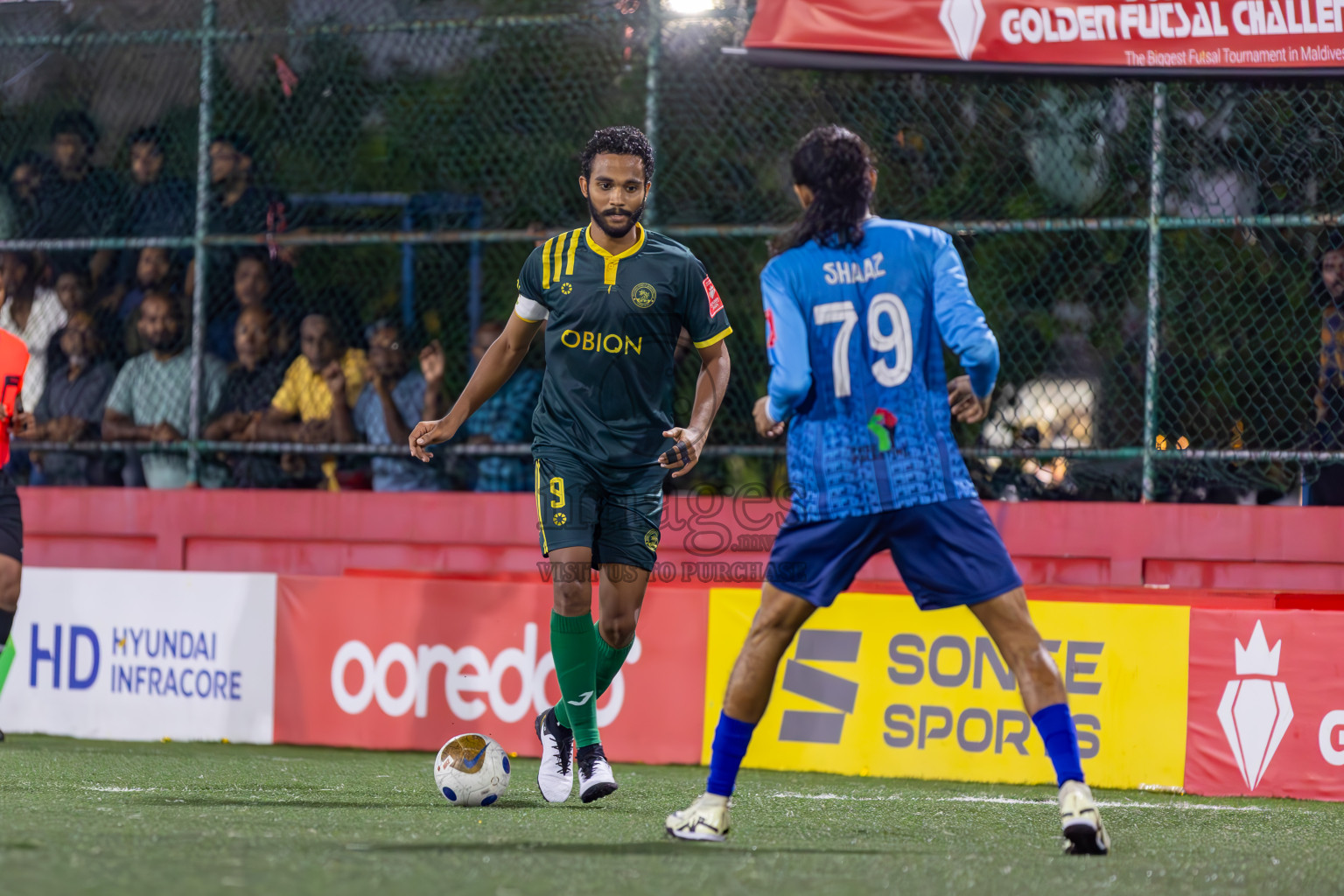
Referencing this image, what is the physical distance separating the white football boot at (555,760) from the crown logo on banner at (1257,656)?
121 inches

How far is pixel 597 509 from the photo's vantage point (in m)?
5.95

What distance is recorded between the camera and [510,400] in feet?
31.8

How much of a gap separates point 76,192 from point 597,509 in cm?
655

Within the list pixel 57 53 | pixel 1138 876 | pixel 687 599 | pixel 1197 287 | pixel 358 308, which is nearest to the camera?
pixel 1138 876

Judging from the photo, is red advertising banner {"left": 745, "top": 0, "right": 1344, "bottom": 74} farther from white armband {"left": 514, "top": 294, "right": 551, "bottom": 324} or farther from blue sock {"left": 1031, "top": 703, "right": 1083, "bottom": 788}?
blue sock {"left": 1031, "top": 703, "right": 1083, "bottom": 788}

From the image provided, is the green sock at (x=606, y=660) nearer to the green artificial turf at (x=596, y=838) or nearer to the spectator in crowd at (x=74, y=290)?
the green artificial turf at (x=596, y=838)

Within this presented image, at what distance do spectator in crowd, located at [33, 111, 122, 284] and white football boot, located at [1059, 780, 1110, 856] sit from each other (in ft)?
27.0

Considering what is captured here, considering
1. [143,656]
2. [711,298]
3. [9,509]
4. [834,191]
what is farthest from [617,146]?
[143,656]

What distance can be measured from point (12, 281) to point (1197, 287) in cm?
740

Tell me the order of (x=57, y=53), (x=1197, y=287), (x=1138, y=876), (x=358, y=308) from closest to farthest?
(x=1138, y=876), (x=1197, y=287), (x=358, y=308), (x=57, y=53)

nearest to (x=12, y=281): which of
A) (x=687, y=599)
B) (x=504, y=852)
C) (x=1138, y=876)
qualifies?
(x=687, y=599)

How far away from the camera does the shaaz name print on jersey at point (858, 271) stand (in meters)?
4.66

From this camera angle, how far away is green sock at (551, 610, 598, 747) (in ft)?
19.5

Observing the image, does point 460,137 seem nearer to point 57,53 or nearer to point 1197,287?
point 57,53
